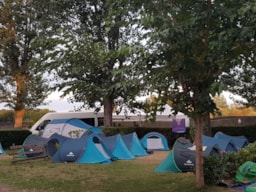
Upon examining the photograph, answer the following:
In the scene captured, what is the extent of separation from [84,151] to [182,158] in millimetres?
4479

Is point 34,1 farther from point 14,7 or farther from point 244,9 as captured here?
point 244,9

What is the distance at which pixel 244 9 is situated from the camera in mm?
4496

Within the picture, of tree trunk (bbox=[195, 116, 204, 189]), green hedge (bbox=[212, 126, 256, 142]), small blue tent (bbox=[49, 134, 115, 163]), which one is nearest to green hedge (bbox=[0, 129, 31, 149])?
small blue tent (bbox=[49, 134, 115, 163])

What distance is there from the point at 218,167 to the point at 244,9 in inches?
169

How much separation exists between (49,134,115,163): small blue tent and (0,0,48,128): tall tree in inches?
484

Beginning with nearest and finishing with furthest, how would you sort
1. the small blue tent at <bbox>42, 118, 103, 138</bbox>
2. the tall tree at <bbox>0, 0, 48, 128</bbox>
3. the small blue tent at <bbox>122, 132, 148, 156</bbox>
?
1. the small blue tent at <bbox>122, 132, 148, 156</bbox>
2. the small blue tent at <bbox>42, 118, 103, 138</bbox>
3. the tall tree at <bbox>0, 0, 48, 128</bbox>

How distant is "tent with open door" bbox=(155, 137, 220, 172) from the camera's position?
401 inches

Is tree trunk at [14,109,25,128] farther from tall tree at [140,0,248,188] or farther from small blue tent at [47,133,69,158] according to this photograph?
tall tree at [140,0,248,188]

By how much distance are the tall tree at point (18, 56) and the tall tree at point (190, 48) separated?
65.8 ft

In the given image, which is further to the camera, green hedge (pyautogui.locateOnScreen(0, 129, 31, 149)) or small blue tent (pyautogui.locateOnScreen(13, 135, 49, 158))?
green hedge (pyautogui.locateOnScreen(0, 129, 31, 149))

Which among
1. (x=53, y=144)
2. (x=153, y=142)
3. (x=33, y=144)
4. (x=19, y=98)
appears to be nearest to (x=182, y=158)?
(x=53, y=144)

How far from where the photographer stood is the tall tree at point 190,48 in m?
5.42

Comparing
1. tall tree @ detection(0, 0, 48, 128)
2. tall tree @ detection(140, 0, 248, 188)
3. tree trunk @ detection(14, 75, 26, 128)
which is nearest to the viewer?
tall tree @ detection(140, 0, 248, 188)

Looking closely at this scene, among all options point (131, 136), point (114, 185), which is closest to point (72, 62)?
point (114, 185)
